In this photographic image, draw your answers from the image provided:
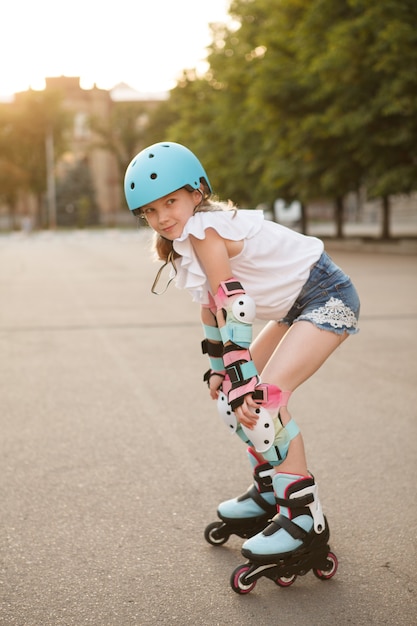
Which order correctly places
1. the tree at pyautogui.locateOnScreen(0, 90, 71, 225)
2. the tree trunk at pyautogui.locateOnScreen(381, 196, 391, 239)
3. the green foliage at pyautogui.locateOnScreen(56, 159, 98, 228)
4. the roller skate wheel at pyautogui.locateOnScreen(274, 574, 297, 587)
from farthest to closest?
the green foliage at pyautogui.locateOnScreen(56, 159, 98, 228)
the tree at pyautogui.locateOnScreen(0, 90, 71, 225)
the tree trunk at pyautogui.locateOnScreen(381, 196, 391, 239)
the roller skate wheel at pyautogui.locateOnScreen(274, 574, 297, 587)

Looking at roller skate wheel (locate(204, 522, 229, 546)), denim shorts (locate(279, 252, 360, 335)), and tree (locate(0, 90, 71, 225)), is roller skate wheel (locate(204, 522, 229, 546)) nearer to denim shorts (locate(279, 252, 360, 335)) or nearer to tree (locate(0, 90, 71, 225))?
denim shorts (locate(279, 252, 360, 335))

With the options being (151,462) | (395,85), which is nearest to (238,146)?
(395,85)

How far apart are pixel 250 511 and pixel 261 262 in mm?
957

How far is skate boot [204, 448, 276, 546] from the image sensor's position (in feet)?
10.8

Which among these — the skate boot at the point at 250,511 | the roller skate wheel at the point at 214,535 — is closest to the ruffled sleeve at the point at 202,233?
the skate boot at the point at 250,511

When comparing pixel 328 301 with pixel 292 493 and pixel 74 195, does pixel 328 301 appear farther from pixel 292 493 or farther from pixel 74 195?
pixel 74 195

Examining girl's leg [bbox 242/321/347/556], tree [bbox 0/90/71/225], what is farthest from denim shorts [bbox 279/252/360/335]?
tree [bbox 0/90/71/225]

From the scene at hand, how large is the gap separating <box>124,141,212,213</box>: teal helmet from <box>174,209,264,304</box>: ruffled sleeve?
0.13 meters

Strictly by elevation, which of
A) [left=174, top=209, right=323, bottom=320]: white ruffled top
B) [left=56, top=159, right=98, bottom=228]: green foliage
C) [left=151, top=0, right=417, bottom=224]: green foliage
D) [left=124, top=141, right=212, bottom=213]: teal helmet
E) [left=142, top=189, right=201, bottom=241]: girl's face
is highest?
[left=151, top=0, right=417, bottom=224]: green foliage

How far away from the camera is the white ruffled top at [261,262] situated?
301 cm

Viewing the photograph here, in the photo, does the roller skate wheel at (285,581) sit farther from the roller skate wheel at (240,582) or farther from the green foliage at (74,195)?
the green foliage at (74,195)

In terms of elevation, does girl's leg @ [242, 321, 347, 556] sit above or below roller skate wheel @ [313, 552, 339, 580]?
above

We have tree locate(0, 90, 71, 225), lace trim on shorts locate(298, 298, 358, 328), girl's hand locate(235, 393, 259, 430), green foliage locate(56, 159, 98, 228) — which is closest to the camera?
girl's hand locate(235, 393, 259, 430)

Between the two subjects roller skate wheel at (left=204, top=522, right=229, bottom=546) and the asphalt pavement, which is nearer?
the asphalt pavement
